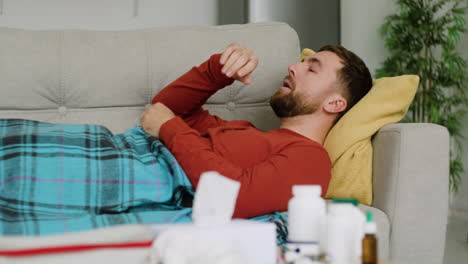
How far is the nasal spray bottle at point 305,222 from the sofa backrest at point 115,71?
39.0 inches

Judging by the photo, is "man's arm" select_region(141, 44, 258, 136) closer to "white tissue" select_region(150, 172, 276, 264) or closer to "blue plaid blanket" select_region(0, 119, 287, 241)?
"blue plaid blanket" select_region(0, 119, 287, 241)

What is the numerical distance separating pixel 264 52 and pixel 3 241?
1311mm

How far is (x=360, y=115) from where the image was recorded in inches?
64.4

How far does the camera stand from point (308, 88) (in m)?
1.73

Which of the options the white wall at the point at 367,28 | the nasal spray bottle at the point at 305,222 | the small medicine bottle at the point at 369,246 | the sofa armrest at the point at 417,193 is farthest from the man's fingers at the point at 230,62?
the white wall at the point at 367,28

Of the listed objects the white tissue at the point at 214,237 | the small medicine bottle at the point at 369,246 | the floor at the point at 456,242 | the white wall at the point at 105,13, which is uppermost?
the white wall at the point at 105,13

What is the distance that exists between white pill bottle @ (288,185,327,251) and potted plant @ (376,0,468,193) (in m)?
2.43

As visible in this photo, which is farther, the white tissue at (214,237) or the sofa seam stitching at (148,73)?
the sofa seam stitching at (148,73)

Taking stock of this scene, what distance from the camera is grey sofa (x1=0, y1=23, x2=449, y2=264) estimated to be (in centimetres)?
149

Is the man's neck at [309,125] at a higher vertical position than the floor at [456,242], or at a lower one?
higher

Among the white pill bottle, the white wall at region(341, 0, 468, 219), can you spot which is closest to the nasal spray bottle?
the white pill bottle

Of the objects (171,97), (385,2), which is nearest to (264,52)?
(171,97)

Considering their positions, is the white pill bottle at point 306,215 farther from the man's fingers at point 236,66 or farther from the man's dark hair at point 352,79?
the man's dark hair at point 352,79

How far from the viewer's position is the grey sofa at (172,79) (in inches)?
58.5
